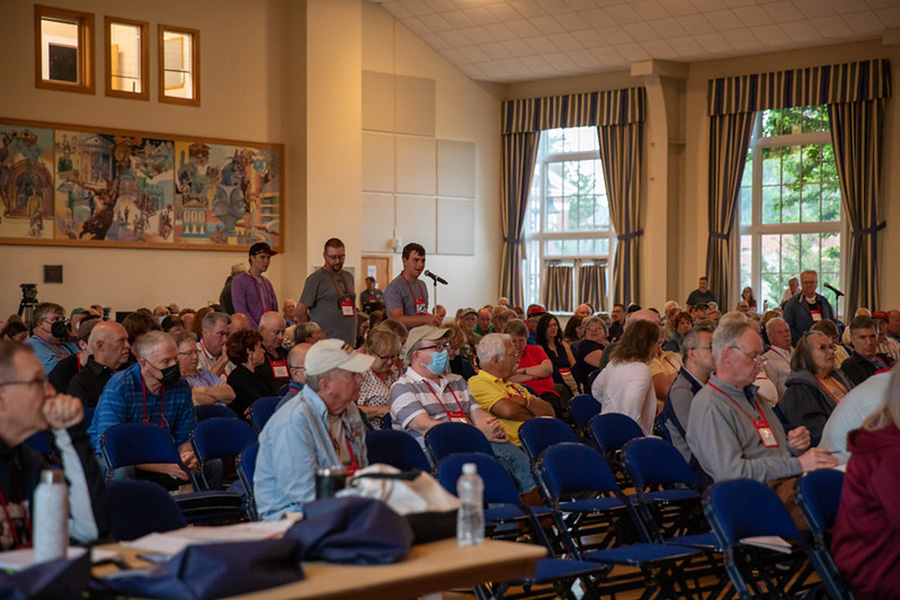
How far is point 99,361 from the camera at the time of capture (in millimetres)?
6031

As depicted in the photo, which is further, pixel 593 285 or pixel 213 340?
pixel 593 285

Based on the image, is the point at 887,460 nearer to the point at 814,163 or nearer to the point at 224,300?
the point at 224,300

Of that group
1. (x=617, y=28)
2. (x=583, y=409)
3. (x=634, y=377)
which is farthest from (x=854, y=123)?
(x=634, y=377)

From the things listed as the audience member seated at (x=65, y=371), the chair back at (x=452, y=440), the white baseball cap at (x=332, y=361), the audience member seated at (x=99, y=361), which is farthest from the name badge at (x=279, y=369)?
the white baseball cap at (x=332, y=361)

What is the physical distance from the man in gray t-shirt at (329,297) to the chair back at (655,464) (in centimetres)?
427

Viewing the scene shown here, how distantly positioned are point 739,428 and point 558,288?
50.3 ft

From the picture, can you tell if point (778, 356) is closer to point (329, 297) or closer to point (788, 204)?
point (329, 297)

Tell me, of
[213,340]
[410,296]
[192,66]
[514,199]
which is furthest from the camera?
[514,199]

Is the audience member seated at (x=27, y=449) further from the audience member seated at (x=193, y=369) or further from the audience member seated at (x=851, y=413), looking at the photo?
the audience member seated at (x=193, y=369)

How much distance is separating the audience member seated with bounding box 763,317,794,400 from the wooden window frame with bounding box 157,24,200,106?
428 inches

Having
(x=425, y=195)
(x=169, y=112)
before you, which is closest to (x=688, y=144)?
(x=425, y=195)

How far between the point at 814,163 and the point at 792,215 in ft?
3.00

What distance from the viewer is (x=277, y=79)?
56.7 feet

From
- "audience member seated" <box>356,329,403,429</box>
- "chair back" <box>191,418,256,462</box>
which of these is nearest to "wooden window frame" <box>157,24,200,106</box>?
"audience member seated" <box>356,329,403,429</box>
